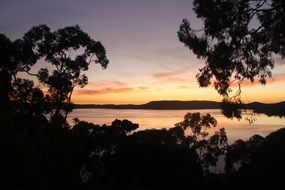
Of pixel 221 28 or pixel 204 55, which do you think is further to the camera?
pixel 204 55

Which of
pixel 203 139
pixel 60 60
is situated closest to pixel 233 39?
pixel 60 60

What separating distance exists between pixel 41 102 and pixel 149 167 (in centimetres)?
1111

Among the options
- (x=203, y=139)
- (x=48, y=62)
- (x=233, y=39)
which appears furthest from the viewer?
(x=203, y=139)

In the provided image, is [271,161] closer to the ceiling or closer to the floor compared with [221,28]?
closer to the floor

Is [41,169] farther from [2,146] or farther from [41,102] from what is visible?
[41,102]

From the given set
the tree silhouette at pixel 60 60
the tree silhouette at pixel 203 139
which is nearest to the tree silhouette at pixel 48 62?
the tree silhouette at pixel 60 60

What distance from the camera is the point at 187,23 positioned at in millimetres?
17844

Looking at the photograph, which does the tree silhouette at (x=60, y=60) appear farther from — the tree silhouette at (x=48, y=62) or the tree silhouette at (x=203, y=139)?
the tree silhouette at (x=203, y=139)

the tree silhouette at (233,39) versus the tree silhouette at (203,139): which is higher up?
the tree silhouette at (233,39)

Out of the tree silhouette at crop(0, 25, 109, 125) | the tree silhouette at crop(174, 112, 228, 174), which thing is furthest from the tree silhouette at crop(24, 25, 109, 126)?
the tree silhouette at crop(174, 112, 228, 174)

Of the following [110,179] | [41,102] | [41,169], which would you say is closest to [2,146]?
[41,169]

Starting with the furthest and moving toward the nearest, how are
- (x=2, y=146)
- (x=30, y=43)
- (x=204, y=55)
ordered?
(x=30, y=43) < (x=204, y=55) < (x=2, y=146)

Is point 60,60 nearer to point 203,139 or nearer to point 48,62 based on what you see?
point 48,62

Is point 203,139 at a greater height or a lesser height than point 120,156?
greater
